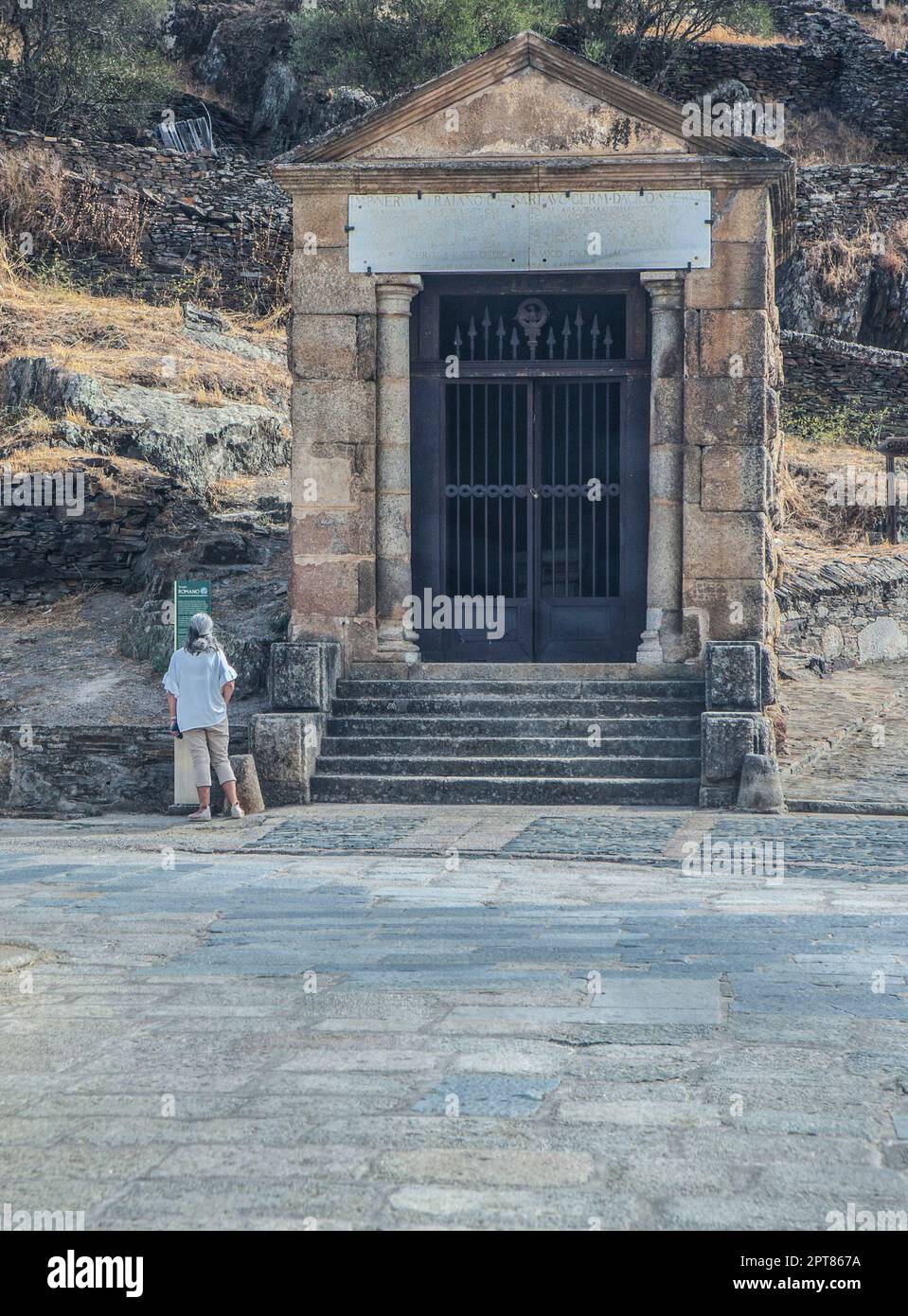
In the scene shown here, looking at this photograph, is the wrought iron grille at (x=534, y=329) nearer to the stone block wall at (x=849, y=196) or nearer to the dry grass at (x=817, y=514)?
the dry grass at (x=817, y=514)

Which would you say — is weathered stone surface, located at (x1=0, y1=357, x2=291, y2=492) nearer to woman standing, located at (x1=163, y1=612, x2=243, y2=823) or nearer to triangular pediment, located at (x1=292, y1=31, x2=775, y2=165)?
triangular pediment, located at (x1=292, y1=31, x2=775, y2=165)

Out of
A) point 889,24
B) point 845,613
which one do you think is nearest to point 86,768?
point 845,613

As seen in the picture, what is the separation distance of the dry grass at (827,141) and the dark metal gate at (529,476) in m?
23.7

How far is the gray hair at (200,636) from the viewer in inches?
452

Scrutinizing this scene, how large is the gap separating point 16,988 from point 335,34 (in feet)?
101

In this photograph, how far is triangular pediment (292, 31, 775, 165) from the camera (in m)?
12.7

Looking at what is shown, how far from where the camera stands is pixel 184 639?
12.2m

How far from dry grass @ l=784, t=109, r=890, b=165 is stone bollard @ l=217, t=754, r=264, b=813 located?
1080 inches

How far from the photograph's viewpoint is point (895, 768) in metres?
12.6

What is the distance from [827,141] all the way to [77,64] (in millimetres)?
16457

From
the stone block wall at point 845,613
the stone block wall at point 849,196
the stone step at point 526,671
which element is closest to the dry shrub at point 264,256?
the stone block wall at point 849,196

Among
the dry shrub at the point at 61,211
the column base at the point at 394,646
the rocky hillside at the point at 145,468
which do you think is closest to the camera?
the column base at the point at 394,646

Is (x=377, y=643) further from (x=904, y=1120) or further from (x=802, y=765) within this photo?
(x=904, y=1120)

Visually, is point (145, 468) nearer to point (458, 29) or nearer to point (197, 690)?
point (197, 690)
